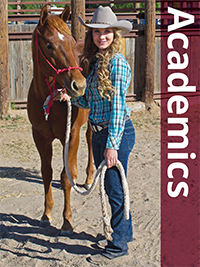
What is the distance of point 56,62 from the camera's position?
9.25 ft

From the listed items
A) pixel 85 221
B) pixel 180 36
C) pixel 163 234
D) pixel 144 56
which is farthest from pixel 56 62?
pixel 180 36

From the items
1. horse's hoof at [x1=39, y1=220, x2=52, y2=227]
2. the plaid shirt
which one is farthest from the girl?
horse's hoof at [x1=39, y1=220, x2=52, y2=227]

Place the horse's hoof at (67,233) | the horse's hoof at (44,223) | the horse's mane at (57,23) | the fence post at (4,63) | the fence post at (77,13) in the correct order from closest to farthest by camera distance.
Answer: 1. the horse's mane at (57,23)
2. the horse's hoof at (67,233)
3. the horse's hoof at (44,223)
4. the fence post at (4,63)
5. the fence post at (77,13)

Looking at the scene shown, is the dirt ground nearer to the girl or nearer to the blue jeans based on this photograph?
the blue jeans

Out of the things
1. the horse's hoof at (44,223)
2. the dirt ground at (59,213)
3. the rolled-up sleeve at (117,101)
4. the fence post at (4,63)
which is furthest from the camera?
the fence post at (4,63)

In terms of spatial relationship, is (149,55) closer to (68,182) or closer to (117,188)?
(68,182)

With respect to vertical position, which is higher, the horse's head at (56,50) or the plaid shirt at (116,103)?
the horse's head at (56,50)

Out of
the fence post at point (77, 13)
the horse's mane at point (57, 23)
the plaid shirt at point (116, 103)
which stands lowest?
the plaid shirt at point (116, 103)

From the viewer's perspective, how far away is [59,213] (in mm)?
3523

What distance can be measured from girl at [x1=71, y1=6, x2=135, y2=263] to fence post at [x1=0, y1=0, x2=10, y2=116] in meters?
4.73

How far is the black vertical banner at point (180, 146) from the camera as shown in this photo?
9.44ft

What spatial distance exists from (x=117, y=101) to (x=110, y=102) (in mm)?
110

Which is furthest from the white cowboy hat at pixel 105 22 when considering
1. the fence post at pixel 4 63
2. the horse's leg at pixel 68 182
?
the fence post at pixel 4 63

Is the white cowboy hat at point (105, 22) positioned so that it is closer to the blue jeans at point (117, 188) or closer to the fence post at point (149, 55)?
the blue jeans at point (117, 188)
